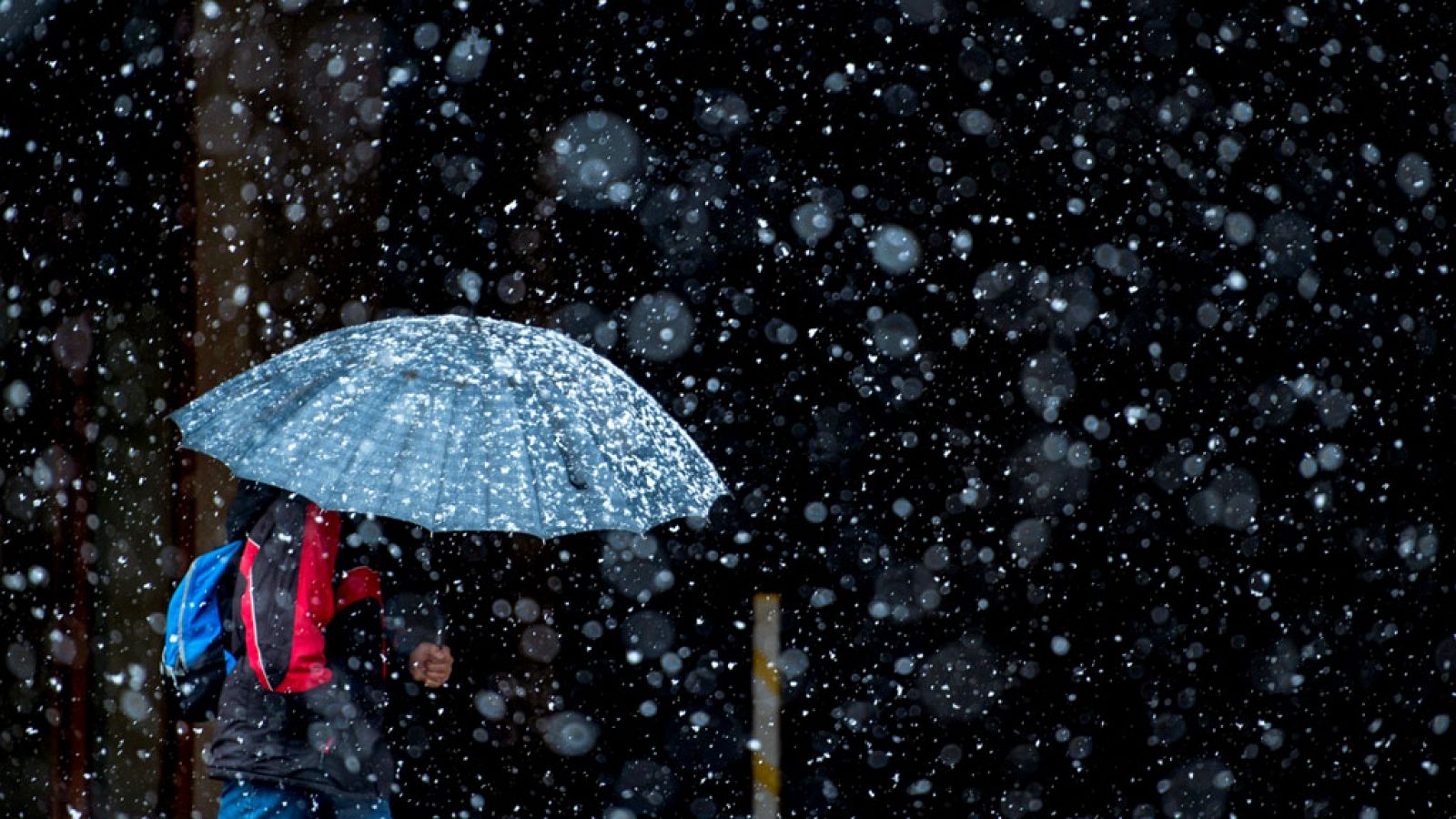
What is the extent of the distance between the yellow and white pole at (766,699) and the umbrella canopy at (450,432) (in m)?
1.08

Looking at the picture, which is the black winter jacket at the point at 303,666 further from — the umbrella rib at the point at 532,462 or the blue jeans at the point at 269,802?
the umbrella rib at the point at 532,462

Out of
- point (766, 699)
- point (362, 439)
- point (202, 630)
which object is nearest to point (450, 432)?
point (362, 439)

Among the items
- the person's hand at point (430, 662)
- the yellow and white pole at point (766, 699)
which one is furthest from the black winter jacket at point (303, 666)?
the yellow and white pole at point (766, 699)

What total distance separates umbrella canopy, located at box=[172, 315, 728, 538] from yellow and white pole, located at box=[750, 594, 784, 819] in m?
1.08

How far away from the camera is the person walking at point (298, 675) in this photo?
2.54 meters

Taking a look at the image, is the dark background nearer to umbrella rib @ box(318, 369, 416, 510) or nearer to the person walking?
the person walking

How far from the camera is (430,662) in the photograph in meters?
2.87

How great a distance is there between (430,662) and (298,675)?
37cm

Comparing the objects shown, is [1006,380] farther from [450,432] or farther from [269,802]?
[269,802]

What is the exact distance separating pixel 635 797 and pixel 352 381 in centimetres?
337

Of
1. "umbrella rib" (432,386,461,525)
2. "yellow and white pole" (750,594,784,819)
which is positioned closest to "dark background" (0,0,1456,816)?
"yellow and white pole" (750,594,784,819)

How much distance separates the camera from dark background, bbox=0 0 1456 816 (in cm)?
548

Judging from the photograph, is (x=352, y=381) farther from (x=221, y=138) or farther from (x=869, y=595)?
(x=869, y=595)

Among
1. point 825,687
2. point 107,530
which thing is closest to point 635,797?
point 825,687
